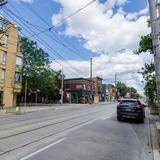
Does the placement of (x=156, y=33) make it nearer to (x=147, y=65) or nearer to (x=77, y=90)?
(x=147, y=65)

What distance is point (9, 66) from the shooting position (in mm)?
40938

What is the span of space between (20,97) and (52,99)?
1690 centimetres

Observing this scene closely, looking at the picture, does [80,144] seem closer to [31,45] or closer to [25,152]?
[25,152]

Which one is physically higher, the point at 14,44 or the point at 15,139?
the point at 14,44

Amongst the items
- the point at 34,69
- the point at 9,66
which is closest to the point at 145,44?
the point at 9,66

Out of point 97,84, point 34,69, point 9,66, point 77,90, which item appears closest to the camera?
point 9,66

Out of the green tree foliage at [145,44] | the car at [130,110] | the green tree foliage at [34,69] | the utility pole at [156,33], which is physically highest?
the green tree foliage at [34,69]

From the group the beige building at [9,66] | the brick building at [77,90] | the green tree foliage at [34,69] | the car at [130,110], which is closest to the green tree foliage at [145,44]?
the car at [130,110]

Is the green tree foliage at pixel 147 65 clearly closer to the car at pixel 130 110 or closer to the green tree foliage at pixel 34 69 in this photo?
the car at pixel 130 110

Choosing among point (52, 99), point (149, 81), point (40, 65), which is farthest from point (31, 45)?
point (149, 81)

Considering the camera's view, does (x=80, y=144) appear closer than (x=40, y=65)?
Yes

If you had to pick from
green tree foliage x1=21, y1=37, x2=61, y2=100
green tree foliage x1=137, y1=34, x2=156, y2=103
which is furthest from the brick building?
green tree foliage x1=137, y1=34, x2=156, y2=103

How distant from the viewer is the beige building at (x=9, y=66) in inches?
1543

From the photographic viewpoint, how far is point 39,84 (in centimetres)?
5456
